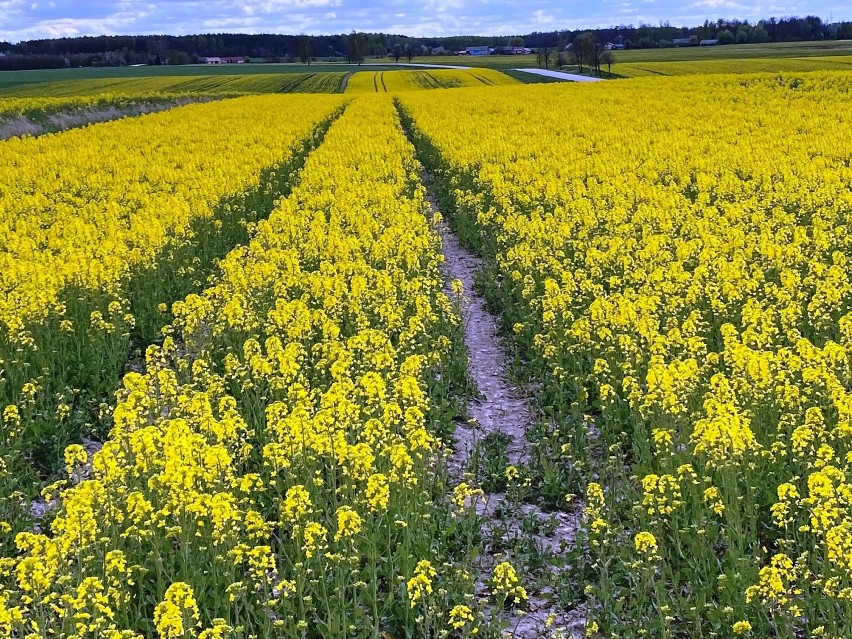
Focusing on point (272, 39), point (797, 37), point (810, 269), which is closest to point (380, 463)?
point (810, 269)

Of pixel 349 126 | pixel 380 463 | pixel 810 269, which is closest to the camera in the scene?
pixel 380 463

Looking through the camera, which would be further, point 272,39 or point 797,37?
point 272,39

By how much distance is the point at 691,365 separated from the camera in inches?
Answer: 305

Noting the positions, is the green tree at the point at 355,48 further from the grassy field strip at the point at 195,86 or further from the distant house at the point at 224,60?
the grassy field strip at the point at 195,86

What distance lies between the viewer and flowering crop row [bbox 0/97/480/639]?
211 inches

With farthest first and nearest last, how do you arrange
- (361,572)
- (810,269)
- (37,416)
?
(810,269) → (37,416) → (361,572)

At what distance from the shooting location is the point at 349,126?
Result: 121ft

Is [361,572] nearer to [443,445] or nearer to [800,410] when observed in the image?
[443,445]

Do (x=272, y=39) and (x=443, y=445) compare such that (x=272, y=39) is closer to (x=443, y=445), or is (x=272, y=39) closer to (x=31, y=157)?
(x=31, y=157)

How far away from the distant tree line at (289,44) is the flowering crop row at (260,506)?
408 ft

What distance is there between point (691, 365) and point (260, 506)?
3.97m

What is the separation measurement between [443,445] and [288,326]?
2.75 meters

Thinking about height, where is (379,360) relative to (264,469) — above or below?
above

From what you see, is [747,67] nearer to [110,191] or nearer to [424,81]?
[424,81]
